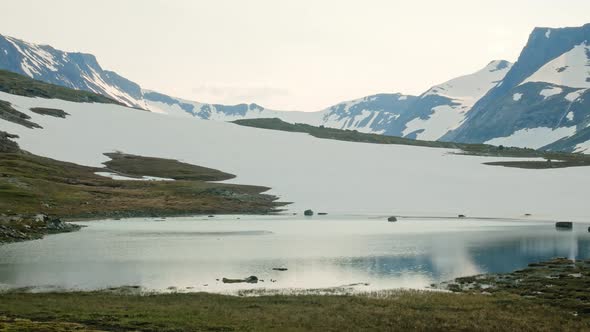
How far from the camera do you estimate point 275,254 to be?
66750 millimetres

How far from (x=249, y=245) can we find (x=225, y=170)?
108298mm

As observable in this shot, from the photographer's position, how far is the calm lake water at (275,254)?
50.2 meters

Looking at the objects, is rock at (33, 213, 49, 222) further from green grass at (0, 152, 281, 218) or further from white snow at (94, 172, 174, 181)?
white snow at (94, 172, 174, 181)

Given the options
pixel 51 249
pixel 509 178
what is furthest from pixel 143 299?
pixel 509 178

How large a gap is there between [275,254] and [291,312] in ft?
102

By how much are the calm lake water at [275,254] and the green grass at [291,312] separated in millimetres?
6040

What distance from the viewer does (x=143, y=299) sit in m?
40.3

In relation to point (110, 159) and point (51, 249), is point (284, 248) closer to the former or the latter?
point (51, 249)

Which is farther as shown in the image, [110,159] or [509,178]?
[110,159]

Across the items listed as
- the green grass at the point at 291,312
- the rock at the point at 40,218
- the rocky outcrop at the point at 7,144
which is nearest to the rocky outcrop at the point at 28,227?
the rock at the point at 40,218

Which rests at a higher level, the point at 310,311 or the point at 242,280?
the point at 310,311

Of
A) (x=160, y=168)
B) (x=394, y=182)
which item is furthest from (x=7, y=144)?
(x=394, y=182)

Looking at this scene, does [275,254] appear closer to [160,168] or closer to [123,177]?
[123,177]

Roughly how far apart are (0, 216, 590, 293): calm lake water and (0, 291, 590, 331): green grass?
19.8 ft
